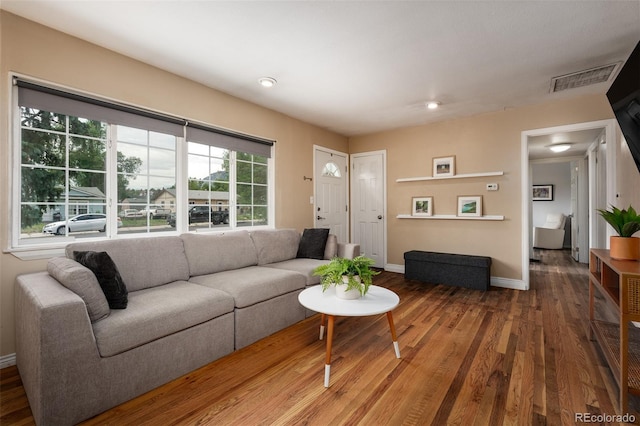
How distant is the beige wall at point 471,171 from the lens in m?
3.85

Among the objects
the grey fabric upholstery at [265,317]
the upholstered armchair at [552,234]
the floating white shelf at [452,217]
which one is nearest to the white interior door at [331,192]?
the floating white shelf at [452,217]

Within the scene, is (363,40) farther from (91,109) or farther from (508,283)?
(508,283)

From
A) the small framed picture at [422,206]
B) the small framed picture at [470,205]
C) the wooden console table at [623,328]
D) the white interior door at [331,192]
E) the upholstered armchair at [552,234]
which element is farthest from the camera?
the upholstered armchair at [552,234]

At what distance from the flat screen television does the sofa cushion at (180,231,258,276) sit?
11.1 feet

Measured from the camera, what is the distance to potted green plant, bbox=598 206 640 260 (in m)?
1.89

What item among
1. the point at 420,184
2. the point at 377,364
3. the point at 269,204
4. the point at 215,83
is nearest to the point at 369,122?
the point at 420,184

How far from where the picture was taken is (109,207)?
8.36 feet

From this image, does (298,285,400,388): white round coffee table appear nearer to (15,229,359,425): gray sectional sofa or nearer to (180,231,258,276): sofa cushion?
(15,229,359,425): gray sectional sofa

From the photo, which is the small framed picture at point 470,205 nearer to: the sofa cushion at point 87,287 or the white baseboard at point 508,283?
the white baseboard at point 508,283

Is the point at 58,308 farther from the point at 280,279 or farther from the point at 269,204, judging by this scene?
the point at 269,204

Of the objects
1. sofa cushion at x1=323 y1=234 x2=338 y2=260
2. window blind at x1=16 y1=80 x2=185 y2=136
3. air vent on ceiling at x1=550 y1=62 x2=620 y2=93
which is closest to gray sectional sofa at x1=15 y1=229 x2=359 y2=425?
sofa cushion at x1=323 y1=234 x2=338 y2=260

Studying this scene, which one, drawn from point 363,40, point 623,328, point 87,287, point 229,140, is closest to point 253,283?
point 87,287

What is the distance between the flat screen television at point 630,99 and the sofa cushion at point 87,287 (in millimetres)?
3572

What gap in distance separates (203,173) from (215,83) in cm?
99
